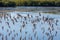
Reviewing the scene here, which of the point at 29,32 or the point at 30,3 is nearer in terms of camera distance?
the point at 29,32

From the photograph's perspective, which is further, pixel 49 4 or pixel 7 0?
pixel 7 0

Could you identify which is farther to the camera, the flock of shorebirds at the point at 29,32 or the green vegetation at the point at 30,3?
the green vegetation at the point at 30,3

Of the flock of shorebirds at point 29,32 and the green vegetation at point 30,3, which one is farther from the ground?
the flock of shorebirds at point 29,32

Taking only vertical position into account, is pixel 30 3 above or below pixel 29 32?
below

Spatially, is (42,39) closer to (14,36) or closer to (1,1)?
(14,36)

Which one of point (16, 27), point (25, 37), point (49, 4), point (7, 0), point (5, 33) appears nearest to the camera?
point (25, 37)

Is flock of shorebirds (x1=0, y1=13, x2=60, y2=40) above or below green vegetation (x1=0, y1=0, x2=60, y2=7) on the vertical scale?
above

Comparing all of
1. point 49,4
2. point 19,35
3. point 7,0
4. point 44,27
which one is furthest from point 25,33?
point 7,0

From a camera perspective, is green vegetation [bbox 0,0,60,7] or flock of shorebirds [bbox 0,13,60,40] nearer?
flock of shorebirds [bbox 0,13,60,40]

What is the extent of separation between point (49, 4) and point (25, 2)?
2.09 m

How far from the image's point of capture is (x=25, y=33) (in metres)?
7.34

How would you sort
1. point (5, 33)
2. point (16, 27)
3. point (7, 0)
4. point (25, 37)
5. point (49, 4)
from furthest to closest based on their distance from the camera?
point (7, 0) → point (49, 4) → point (16, 27) → point (5, 33) → point (25, 37)

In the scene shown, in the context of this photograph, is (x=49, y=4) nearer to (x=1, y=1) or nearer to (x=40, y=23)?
(x=1, y=1)

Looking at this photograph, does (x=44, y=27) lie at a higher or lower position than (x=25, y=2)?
higher
